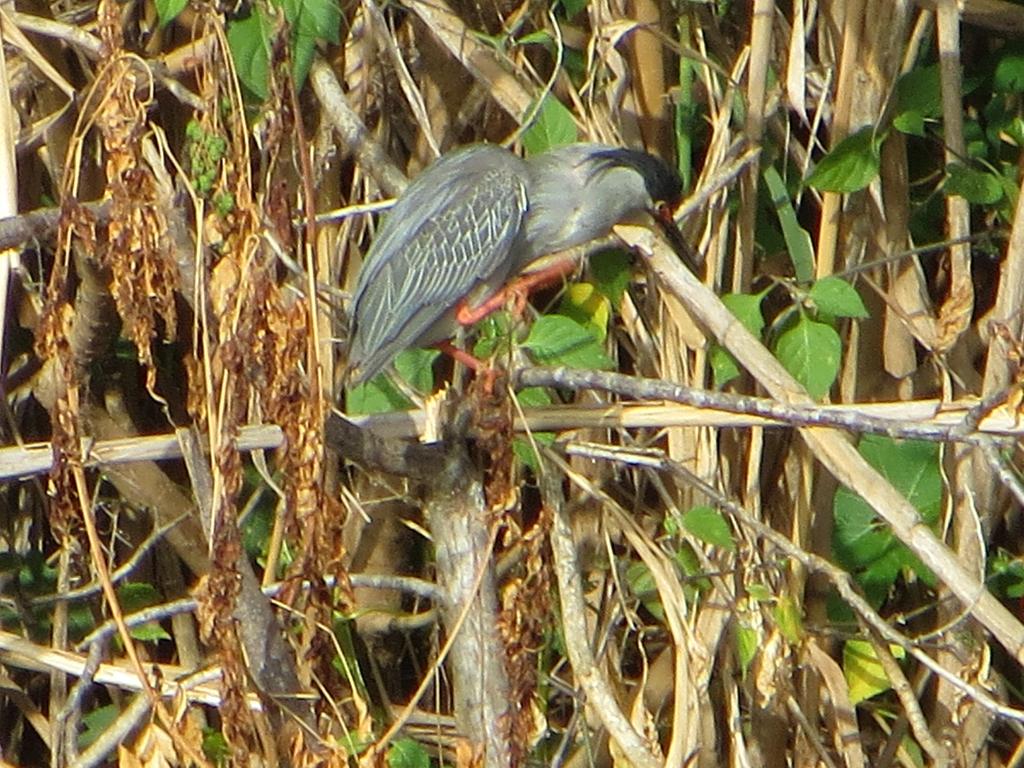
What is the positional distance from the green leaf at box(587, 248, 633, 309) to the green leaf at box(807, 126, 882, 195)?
13.4 inches

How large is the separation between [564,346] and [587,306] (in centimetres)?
31

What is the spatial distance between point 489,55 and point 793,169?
50cm

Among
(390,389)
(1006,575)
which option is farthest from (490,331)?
(1006,575)

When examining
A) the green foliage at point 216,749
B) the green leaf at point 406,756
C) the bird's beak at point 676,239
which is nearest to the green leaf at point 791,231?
the bird's beak at point 676,239

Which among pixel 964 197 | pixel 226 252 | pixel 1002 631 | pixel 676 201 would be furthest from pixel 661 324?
pixel 226 252

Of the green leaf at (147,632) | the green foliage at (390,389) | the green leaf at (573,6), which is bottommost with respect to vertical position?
the green leaf at (147,632)

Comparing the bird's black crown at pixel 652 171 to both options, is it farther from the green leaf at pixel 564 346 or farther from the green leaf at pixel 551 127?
the green leaf at pixel 564 346

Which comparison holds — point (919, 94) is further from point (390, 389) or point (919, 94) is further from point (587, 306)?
point (390, 389)

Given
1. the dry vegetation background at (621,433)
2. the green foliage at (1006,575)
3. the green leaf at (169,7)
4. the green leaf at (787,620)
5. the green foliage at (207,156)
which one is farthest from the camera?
the green foliage at (1006,575)

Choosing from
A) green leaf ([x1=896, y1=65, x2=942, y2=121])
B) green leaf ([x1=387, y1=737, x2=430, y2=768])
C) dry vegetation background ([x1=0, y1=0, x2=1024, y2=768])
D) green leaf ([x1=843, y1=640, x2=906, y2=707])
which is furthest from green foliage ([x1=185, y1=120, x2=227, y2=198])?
green leaf ([x1=843, y1=640, x2=906, y2=707])

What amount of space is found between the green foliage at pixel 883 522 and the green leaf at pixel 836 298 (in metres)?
0.30

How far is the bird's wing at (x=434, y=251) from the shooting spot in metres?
2.40

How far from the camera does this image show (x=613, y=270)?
244cm

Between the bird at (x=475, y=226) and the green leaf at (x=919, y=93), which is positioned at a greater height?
the green leaf at (x=919, y=93)
